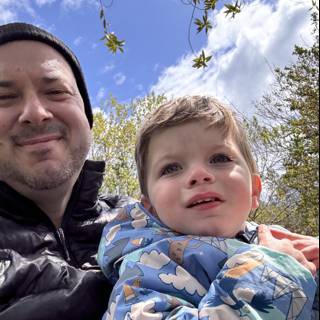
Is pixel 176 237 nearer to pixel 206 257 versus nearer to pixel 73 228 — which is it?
pixel 206 257

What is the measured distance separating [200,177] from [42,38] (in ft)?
4.69

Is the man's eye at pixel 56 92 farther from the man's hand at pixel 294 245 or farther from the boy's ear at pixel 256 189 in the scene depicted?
the man's hand at pixel 294 245

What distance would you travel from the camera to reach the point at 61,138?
2268 millimetres

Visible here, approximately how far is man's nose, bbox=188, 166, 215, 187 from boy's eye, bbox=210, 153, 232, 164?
8 cm

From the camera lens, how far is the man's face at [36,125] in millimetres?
2191

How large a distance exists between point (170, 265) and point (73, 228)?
30.7 inches

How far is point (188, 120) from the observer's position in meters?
1.64

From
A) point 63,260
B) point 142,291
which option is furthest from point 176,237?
point 63,260

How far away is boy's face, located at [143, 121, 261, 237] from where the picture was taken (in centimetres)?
150

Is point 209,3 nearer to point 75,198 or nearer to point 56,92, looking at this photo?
point 56,92

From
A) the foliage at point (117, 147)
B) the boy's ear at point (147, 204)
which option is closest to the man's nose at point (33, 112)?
the boy's ear at point (147, 204)

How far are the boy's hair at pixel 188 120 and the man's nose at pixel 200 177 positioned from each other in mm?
207

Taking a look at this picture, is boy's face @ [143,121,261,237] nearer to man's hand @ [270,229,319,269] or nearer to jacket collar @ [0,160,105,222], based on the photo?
man's hand @ [270,229,319,269]

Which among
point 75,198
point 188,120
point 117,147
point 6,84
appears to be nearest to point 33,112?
point 6,84
